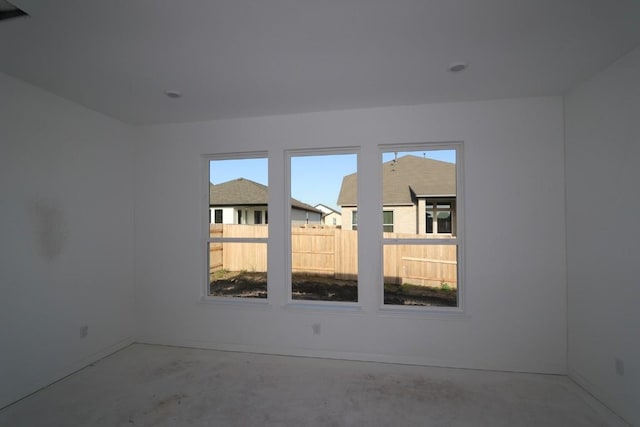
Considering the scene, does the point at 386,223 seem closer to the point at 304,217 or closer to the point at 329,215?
the point at 329,215

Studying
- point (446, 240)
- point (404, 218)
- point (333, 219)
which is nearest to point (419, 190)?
point (404, 218)

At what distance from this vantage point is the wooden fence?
10.4ft

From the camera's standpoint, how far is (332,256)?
11.2ft

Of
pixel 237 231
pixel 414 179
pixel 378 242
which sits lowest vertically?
pixel 378 242
